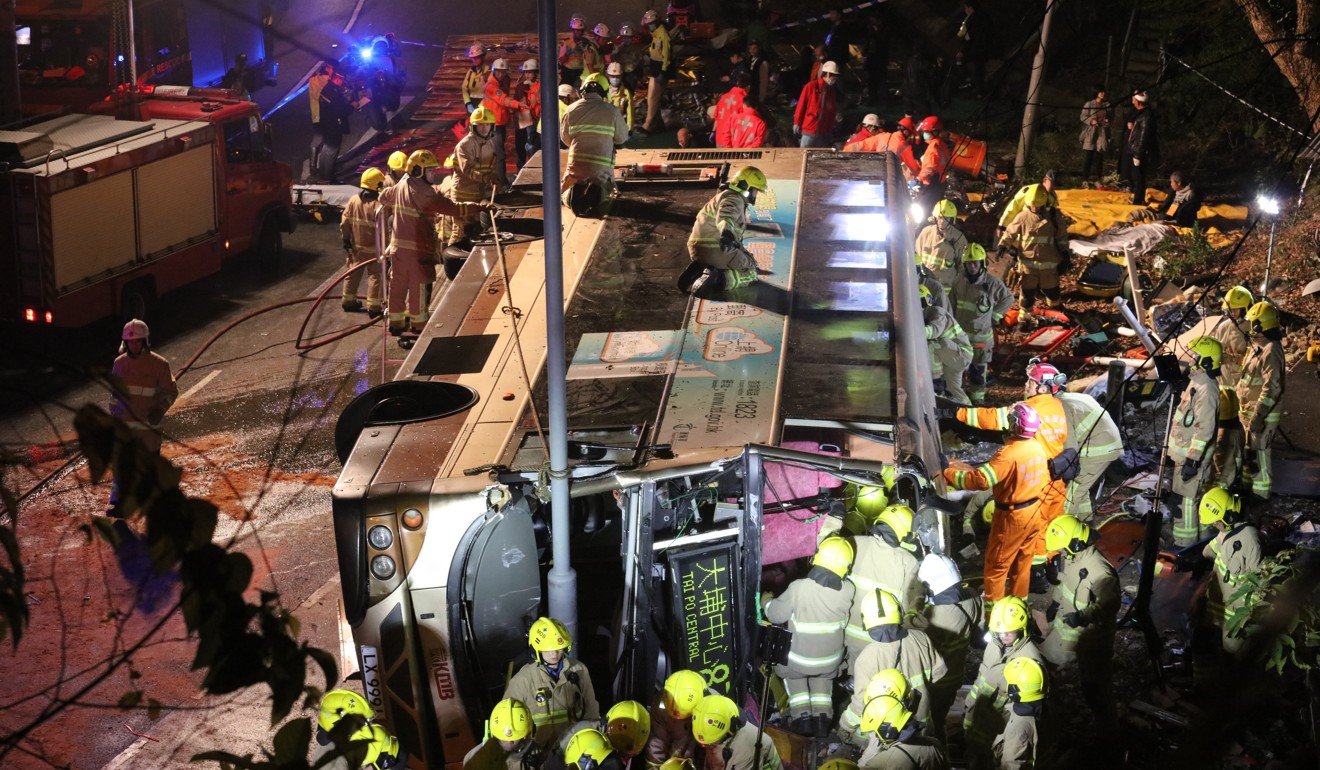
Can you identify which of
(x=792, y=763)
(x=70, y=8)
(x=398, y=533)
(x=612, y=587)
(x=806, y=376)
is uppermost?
(x=70, y=8)

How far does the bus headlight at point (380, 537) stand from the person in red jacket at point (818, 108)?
37.4ft

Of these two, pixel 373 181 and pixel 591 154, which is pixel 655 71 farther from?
pixel 591 154

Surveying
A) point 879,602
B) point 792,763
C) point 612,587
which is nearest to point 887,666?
point 879,602

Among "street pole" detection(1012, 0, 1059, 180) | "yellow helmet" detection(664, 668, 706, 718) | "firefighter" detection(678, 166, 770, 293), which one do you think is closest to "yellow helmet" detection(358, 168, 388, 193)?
"firefighter" detection(678, 166, 770, 293)

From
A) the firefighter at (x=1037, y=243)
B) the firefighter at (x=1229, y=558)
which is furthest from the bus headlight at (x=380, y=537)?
the firefighter at (x=1037, y=243)

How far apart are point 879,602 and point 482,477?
2.28 m

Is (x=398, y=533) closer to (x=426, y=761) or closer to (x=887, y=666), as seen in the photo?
(x=426, y=761)

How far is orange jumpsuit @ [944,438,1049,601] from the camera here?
9.24m

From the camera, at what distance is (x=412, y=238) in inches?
500

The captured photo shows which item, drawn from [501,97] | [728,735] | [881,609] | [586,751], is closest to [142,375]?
[586,751]

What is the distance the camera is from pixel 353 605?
7.42 m

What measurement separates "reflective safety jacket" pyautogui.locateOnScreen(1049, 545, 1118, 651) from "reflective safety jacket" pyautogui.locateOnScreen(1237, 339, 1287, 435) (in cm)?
320

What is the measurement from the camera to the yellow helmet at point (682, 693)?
7.14 meters

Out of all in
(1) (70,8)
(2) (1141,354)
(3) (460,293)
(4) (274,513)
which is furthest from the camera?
(1) (70,8)
